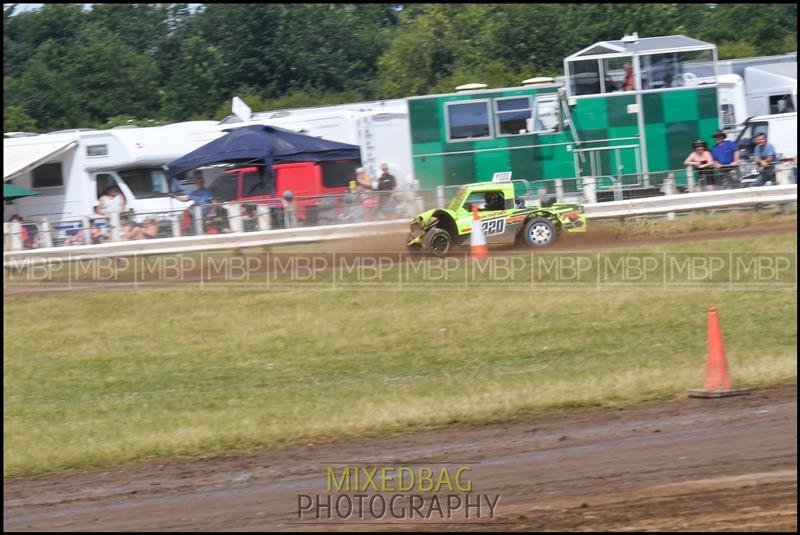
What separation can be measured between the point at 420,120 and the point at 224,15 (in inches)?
1275

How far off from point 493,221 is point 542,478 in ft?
32.0

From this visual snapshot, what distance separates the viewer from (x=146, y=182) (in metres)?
23.5

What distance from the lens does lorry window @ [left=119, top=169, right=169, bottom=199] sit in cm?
2334

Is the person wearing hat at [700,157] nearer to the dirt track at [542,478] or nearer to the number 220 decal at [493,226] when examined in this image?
the number 220 decal at [493,226]

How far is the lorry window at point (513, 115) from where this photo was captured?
2153 centimetres

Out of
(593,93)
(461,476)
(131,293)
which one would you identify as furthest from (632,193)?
(461,476)

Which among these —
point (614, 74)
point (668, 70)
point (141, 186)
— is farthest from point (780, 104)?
point (141, 186)

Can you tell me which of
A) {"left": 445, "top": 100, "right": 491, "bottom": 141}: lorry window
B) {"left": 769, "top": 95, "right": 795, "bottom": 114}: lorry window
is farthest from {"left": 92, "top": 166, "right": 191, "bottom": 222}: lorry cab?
{"left": 769, "top": 95, "right": 795, "bottom": 114}: lorry window

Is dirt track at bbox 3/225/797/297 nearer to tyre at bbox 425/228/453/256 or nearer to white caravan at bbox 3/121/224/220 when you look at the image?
tyre at bbox 425/228/453/256

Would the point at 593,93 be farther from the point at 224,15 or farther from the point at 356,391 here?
the point at 224,15

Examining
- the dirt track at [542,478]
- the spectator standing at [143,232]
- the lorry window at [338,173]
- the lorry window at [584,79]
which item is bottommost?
the dirt track at [542,478]

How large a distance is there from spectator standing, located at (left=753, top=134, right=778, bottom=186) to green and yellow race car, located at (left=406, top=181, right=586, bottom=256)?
157 inches

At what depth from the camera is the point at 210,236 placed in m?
18.7

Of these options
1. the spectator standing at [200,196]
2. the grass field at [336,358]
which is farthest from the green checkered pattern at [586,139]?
the grass field at [336,358]
